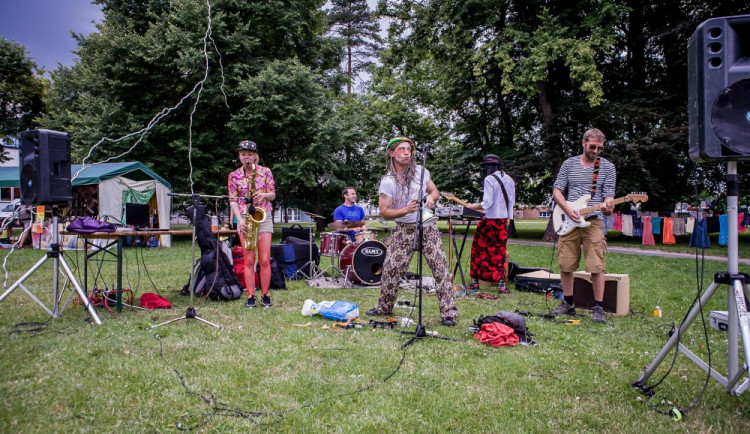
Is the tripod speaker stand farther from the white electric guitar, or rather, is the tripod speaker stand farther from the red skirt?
the red skirt

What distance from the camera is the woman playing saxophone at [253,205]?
523 cm

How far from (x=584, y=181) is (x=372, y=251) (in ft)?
11.7

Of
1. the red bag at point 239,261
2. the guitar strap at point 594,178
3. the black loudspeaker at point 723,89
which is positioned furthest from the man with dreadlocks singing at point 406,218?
the red bag at point 239,261

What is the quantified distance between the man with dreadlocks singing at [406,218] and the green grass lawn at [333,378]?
45cm

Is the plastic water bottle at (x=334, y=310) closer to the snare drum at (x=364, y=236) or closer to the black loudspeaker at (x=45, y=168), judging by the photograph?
the snare drum at (x=364, y=236)

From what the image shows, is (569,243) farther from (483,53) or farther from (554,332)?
(483,53)

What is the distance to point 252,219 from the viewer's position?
5145mm

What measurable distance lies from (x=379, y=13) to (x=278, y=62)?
15.7 ft

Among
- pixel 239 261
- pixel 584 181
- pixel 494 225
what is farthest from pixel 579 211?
pixel 239 261

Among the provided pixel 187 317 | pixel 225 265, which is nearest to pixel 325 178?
pixel 225 265

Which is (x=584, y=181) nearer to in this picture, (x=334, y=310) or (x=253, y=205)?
(x=334, y=310)

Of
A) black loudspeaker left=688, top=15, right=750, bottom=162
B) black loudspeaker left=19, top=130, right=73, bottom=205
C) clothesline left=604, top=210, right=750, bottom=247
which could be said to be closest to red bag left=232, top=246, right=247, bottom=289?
black loudspeaker left=19, top=130, right=73, bottom=205

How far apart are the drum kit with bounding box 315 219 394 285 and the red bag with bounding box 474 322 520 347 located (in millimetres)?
3289

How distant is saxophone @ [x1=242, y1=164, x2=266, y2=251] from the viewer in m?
5.09
